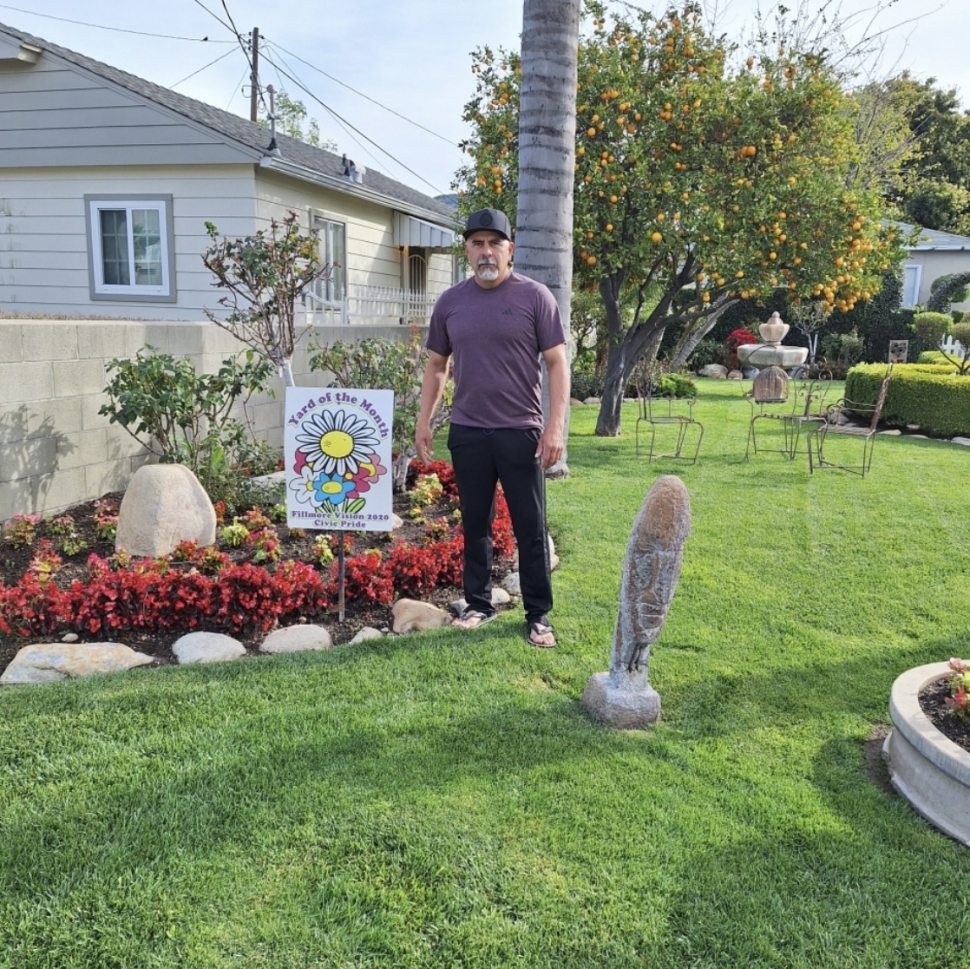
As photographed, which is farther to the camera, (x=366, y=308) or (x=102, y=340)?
(x=366, y=308)

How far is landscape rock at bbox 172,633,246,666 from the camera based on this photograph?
376 centimetres

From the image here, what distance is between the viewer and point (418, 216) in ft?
48.1

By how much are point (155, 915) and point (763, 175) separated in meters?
9.16

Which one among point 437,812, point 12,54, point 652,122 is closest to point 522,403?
point 437,812

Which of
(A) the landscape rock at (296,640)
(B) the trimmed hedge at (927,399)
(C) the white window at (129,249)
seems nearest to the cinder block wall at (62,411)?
(A) the landscape rock at (296,640)

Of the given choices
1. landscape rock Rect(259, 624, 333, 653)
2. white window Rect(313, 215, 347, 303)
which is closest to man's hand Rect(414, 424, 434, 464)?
landscape rock Rect(259, 624, 333, 653)

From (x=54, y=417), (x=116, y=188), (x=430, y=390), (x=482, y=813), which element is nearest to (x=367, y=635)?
(x=430, y=390)

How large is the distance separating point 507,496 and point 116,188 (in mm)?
9073

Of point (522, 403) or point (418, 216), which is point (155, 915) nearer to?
point (522, 403)

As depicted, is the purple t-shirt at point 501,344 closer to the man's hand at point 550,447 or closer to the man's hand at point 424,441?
the man's hand at point 550,447

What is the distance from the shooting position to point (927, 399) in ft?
36.7

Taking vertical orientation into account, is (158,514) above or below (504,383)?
below

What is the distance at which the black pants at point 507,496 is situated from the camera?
3.77 meters

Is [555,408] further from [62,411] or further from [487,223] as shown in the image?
[62,411]
